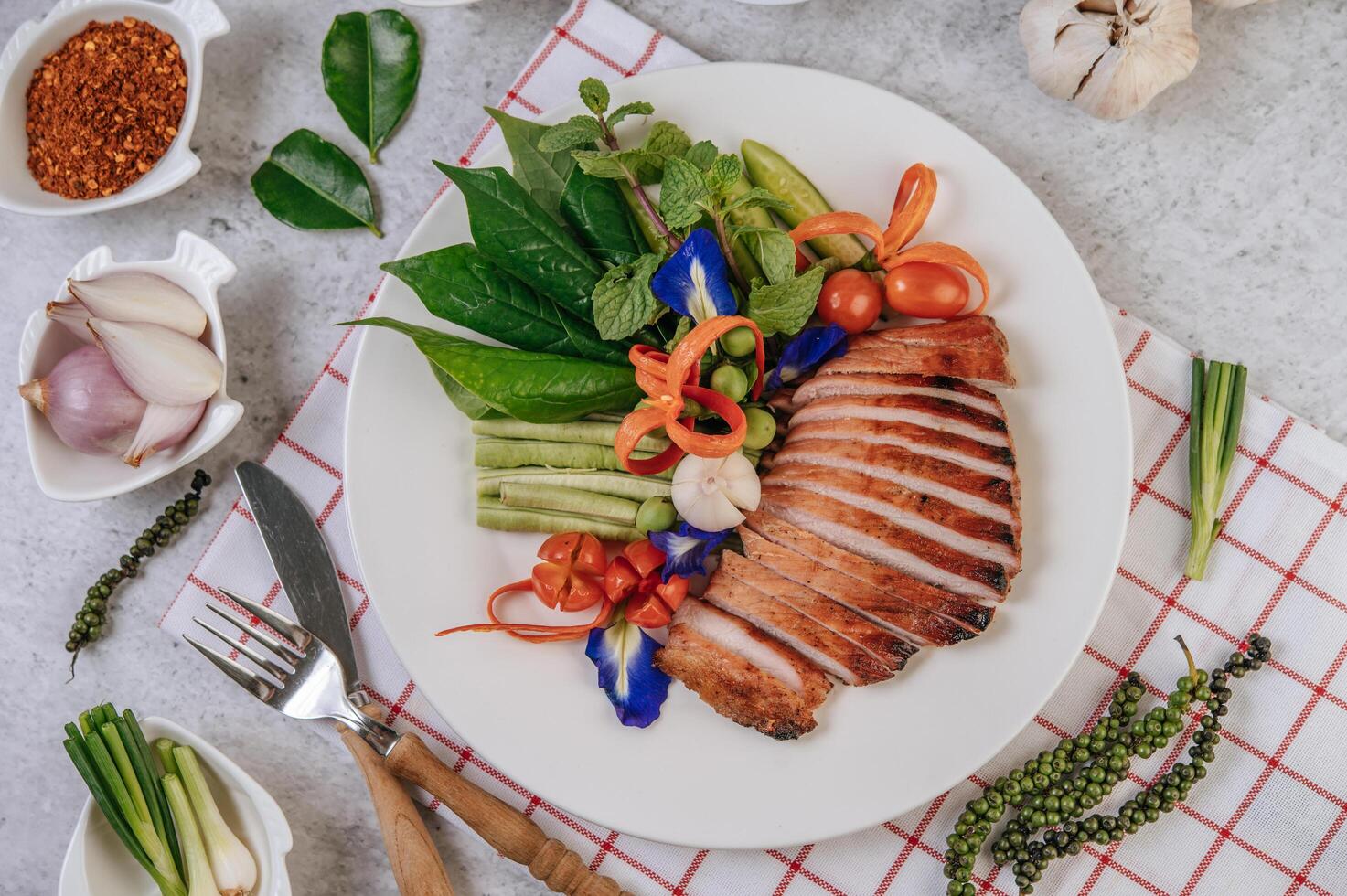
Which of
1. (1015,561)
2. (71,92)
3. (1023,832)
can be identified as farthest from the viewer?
(71,92)

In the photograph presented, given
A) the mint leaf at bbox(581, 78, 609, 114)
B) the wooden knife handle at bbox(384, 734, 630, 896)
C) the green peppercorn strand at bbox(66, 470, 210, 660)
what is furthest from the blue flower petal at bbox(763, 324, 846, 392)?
the green peppercorn strand at bbox(66, 470, 210, 660)

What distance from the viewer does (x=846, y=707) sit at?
268cm

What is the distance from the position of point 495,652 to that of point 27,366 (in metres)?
1.57

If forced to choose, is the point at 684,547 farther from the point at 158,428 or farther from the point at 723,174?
the point at 158,428

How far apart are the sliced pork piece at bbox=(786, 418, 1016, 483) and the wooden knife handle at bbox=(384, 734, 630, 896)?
140 centimetres

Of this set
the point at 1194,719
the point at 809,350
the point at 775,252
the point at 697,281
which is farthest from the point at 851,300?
the point at 1194,719

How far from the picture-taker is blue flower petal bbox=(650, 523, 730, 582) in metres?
2.64

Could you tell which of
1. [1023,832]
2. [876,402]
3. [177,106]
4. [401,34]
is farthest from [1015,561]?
[177,106]

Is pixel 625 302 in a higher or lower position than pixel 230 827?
higher

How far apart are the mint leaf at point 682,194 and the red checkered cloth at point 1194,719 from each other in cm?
128

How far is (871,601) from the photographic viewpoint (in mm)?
2533

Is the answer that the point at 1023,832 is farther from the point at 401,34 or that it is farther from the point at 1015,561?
the point at 401,34

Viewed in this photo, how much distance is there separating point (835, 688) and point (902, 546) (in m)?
0.44

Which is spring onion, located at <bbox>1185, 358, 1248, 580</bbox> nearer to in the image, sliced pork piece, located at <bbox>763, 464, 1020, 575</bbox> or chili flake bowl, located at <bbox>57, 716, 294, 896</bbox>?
sliced pork piece, located at <bbox>763, 464, 1020, 575</bbox>
